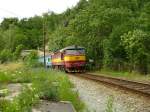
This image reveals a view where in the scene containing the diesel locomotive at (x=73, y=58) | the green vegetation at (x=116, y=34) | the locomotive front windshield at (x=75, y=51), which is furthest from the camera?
the locomotive front windshield at (x=75, y=51)

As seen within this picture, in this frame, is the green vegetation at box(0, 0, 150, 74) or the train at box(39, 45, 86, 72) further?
the train at box(39, 45, 86, 72)

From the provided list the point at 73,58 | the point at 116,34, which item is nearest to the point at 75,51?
the point at 73,58

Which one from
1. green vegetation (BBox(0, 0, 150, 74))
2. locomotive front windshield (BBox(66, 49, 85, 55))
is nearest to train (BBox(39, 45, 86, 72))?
locomotive front windshield (BBox(66, 49, 85, 55))

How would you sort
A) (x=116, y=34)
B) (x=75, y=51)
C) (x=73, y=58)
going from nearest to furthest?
(x=116, y=34), (x=73, y=58), (x=75, y=51)

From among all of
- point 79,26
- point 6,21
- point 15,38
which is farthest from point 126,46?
point 6,21

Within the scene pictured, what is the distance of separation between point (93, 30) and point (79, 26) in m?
3.21

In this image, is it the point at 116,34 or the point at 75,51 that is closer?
the point at 116,34

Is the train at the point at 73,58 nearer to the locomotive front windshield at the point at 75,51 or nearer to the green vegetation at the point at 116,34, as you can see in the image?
the locomotive front windshield at the point at 75,51

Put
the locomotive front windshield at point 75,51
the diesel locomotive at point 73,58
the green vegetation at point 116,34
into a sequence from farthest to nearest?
the locomotive front windshield at point 75,51 → the diesel locomotive at point 73,58 → the green vegetation at point 116,34

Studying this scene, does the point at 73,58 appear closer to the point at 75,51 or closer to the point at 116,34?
the point at 75,51

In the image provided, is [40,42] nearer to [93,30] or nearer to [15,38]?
[15,38]

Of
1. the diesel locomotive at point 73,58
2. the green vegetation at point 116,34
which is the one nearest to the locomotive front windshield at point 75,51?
the diesel locomotive at point 73,58

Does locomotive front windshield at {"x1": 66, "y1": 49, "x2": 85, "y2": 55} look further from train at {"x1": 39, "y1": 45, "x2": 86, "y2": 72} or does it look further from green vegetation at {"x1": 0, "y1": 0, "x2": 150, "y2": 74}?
green vegetation at {"x1": 0, "y1": 0, "x2": 150, "y2": 74}

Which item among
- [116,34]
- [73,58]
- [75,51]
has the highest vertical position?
[116,34]
